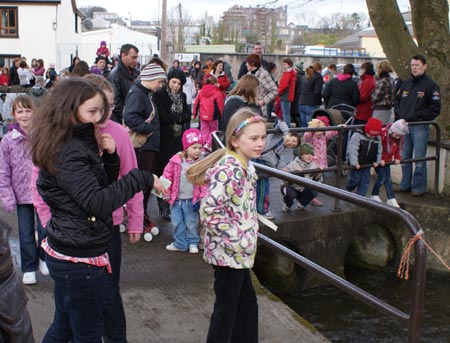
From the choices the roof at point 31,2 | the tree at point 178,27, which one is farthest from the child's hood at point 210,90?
the tree at point 178,27

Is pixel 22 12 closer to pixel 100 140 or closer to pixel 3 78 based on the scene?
pixel 3 78

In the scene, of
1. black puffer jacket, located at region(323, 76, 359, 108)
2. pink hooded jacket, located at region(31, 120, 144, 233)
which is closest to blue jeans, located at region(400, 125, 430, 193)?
black puffer jacket, located at region(323, 76, 359, 108)

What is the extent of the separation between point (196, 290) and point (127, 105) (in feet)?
7.18

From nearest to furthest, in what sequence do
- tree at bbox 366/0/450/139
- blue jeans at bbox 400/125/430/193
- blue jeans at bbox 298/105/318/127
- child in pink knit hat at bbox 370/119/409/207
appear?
child in pink knit hat at bbox 370/119/409/207
blue jeans at bbox 400/125/430/193
tree at bbox 366/0/450/139
blue jeans at bbox 298/105/318/127

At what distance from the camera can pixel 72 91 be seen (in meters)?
3.13

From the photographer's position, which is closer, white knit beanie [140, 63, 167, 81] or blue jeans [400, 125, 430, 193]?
white knit beanie [140, 63, 167, 81]

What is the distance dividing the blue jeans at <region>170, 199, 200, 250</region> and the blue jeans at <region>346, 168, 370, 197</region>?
9.59 feet

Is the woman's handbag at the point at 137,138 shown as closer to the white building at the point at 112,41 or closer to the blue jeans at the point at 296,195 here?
the blue jeans at the point at 296,195

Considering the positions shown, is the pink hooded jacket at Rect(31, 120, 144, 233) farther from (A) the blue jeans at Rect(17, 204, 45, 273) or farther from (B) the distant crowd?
(A) the blue jeans at Rect(17, 204, 45, 273)

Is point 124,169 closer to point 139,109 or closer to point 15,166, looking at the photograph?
point 15,166

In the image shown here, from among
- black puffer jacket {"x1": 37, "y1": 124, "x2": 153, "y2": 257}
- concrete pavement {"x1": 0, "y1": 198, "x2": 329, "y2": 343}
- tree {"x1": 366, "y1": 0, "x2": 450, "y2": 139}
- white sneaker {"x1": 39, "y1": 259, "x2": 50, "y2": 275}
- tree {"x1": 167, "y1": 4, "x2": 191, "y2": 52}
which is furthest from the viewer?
tree {"x1": 167, "y1": 4, "x2": 191, "y2": 52}

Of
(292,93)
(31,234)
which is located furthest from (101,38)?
(31,234)

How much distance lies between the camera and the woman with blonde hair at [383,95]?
1019 cm

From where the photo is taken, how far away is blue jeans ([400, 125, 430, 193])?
873 centimetres
